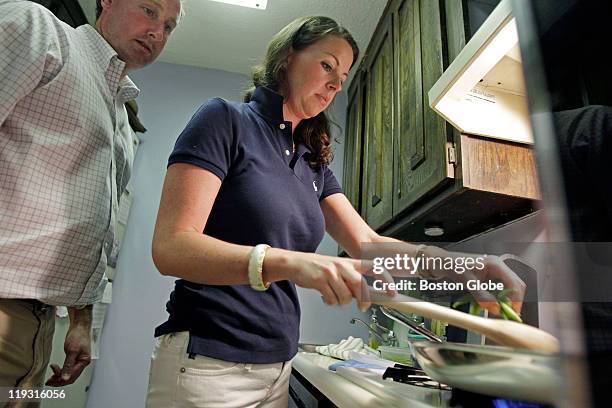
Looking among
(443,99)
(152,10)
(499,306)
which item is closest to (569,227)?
(499,306)

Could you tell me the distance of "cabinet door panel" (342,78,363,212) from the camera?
1723mm

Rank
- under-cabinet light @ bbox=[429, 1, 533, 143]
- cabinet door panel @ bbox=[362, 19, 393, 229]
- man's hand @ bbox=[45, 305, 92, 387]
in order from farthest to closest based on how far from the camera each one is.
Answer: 1. cabinet door panel @ bbox=[362, 19, 393, 229]
2. man's hand @ bbox=[45, 305, 92, 387]
3. under-cabinet light @ bbox=[429, 1, 533, 143]

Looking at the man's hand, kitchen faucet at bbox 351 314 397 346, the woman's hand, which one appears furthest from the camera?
kitchen faucet at bbox 351 314 397 346

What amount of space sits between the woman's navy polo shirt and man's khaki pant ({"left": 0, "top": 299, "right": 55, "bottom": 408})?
0.74 ft

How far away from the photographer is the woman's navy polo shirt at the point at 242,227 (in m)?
0.55

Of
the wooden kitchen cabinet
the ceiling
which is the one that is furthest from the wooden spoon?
the ceiling

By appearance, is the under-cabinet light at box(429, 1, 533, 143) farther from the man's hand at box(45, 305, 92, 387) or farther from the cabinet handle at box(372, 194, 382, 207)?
the man's hand at box(45, 305, 92, 387)

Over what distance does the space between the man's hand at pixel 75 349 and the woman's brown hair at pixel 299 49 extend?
584 mm

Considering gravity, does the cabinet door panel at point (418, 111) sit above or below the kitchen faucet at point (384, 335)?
above

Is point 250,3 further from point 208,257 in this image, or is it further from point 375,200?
point 208,257

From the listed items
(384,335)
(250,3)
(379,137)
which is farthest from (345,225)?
(250,3)

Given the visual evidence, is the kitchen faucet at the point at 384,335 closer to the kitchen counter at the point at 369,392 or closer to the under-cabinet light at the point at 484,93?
the kitchen counter at the point at 369,392

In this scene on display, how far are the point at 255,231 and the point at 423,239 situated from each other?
90cm

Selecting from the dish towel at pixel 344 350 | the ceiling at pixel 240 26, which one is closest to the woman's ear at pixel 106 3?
the ceiling at pixel 240 26
